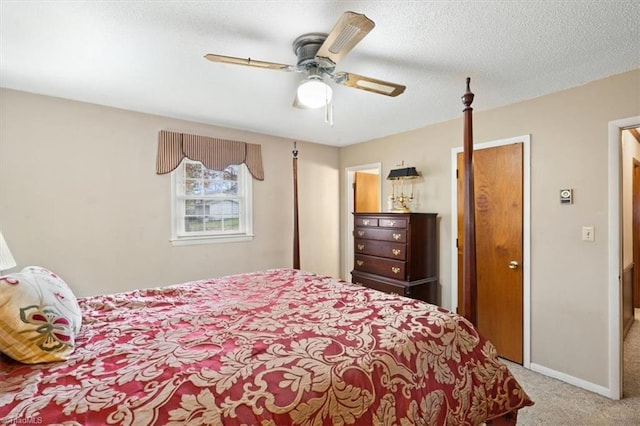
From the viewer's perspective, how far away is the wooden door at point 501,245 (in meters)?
2.90

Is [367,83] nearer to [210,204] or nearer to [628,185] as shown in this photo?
[210,204]

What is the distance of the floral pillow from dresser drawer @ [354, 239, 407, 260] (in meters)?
2.82

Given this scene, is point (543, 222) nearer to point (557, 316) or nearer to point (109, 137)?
point (557, 316)

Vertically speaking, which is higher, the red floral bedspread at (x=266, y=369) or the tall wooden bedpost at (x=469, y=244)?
the tall wooden bedpost at (x=469, y=244)

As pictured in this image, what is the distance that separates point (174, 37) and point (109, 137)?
1.75 metres

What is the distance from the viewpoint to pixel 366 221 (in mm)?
3822

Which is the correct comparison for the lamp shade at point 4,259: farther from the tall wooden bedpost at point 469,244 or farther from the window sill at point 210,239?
the tall wooden bedpost at point 469,244

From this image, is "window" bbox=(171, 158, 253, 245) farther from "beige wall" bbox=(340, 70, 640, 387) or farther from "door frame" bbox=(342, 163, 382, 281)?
"beige wall" bbox=(340, 70, 640, 387)

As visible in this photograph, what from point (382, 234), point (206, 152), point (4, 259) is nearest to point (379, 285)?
point (382, 234)

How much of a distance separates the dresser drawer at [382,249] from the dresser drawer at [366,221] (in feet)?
0.68

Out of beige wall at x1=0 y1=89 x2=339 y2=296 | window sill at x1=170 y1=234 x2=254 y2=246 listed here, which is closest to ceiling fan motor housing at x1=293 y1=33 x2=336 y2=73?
beige wall at x1=0 y1=89 x2=339 y2=296

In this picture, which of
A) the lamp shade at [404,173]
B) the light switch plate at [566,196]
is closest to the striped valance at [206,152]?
the lamp shade at [404,173]

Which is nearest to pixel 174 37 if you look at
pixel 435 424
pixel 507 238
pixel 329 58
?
pixel 329 58

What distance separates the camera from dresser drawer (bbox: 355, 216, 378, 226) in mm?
3719
